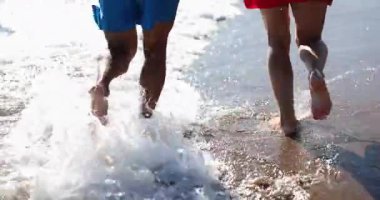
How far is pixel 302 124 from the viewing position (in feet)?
13.7

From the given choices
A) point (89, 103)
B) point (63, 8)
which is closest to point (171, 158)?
point (89, 103)

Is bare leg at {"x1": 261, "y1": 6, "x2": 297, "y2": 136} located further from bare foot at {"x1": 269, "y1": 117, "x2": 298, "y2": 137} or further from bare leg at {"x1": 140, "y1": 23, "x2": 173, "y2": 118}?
bare leg at {"x1": 140, "y1": 23, "x2": 173, "y2": 118}

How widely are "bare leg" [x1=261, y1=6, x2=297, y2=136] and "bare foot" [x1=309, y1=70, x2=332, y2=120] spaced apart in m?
0.43

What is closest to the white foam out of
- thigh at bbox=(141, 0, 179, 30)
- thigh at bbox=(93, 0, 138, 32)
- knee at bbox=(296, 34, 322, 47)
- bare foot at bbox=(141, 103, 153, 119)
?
bare foot at bbox=(141, 103, 153, 119)

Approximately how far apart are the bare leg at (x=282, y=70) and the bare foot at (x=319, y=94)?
430 mm

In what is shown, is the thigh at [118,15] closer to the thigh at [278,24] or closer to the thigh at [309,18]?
the thigh at [278,24]

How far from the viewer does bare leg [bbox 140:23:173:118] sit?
3.79m

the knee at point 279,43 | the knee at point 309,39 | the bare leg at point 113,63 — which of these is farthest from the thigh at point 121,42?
the knee at point 309,39

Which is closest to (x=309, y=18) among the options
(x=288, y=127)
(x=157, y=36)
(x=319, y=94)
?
(x=319, y=94)

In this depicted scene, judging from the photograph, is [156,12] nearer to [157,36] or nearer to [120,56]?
[157,36]

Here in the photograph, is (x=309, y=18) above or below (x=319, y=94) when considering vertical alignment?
above

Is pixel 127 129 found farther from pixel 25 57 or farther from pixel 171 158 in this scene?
pixel 25 57

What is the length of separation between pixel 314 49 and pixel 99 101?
120 centimetres

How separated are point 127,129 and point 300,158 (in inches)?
36.4
